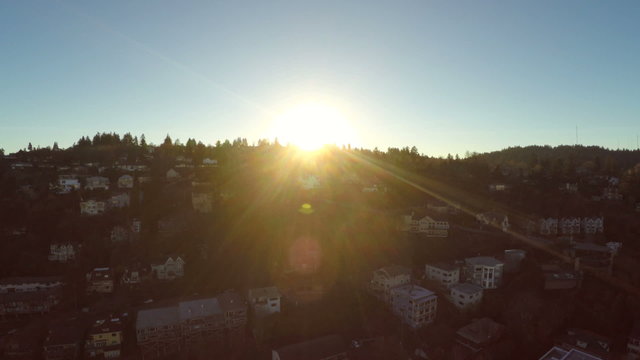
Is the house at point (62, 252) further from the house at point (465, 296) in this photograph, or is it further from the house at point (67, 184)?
the house at point (465, 296)

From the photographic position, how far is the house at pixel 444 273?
1717 centimetres

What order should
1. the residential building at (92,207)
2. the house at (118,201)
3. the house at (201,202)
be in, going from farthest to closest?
the house at (201,202), the house at (118,201), the residential building at (92,207)

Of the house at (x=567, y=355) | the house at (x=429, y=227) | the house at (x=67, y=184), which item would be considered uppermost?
the house at (x=67, y=184)

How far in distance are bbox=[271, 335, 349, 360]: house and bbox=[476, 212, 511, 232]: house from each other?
1443cm

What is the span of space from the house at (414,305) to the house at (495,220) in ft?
31.3

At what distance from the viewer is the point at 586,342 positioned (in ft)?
44.5

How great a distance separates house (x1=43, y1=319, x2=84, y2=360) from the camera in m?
13.2

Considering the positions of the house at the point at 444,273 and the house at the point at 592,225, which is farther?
the house at the point at 592,225

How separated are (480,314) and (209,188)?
1990cm

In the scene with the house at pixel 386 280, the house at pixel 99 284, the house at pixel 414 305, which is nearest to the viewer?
the house at pixel 414 305

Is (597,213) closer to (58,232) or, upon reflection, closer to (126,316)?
(126,316)

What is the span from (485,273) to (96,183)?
27.8 meters

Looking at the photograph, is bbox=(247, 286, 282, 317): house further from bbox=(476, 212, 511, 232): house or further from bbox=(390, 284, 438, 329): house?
bbox=(476, 212, 511, 232): house

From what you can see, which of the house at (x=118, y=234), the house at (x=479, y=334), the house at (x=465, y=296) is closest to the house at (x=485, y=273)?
the house at (x=465, y=296)
